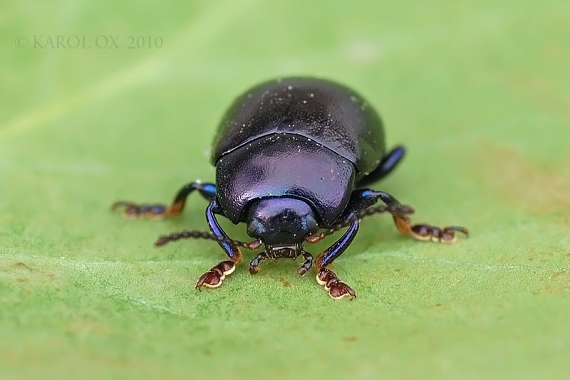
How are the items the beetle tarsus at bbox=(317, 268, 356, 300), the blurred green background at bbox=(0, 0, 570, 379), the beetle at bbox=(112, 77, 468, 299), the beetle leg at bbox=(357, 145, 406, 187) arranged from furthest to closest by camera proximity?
the beetle leg at bbox=(357, 145, 406, 187) < the beetle at bbox=(112, 77, 468, 299) < the beetle tarsus at bbox=(317, 268, 356, 300) < the blurred green background at bbox=(0, 0, 570, 379)

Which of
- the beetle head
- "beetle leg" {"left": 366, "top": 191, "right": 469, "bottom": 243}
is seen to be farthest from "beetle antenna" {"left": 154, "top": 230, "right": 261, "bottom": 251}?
"beetle leg" {"left": 366, "top": 191, "right": 469, "bottom": 243}

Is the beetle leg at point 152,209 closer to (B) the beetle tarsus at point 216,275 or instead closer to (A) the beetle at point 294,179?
(A) the beetle at point 294,179

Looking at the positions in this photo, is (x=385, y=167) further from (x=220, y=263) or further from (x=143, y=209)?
(x=143, y=209)

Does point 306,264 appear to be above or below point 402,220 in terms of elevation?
below

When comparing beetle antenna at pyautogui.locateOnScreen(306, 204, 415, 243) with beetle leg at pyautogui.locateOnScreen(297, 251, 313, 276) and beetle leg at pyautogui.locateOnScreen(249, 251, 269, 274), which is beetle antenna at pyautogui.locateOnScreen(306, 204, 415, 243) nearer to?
beetle leg at pyautogui.locateOnScreen(297, 251, 313, 276)

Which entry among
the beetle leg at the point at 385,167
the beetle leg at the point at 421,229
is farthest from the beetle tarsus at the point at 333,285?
the beetle leg at the point at 385,167

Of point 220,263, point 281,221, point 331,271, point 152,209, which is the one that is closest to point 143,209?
point 152,209

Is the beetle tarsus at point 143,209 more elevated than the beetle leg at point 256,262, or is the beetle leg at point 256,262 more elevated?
the beetle tarsus at point 143,209
